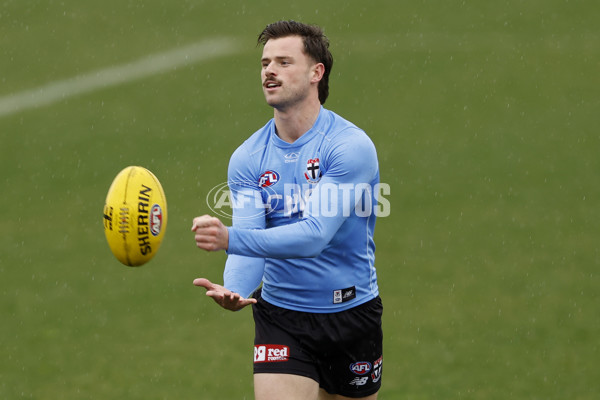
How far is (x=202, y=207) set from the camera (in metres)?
14.8

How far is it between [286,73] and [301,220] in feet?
3.41

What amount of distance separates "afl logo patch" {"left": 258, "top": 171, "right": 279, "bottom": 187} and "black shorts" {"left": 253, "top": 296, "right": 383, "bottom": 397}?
904mm

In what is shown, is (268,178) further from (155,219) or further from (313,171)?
(155,219)

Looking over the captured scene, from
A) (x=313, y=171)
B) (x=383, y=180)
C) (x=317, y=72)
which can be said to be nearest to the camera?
(x=313, y=171)

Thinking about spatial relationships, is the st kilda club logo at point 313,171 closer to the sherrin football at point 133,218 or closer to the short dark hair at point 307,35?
the short dark hair at point 307,35

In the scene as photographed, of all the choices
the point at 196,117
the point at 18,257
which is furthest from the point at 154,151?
the point at 18,257

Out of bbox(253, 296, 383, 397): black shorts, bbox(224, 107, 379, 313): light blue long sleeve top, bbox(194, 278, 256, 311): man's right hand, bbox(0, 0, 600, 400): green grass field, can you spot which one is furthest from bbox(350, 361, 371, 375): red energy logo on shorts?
bbox(0, 0, 600, 400): green grass field

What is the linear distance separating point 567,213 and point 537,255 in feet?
4.64

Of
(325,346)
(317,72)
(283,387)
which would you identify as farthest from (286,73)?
(283,387)

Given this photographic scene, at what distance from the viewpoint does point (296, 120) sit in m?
7.30

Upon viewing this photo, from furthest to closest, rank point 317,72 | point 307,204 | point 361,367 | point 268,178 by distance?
1. point 361,367
2. point 317,72
3. point 268,178
4. point 307,204

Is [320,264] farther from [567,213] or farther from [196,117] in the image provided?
[196,117]

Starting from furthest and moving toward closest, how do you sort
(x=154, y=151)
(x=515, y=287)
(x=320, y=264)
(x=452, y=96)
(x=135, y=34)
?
1. (x=135, y=34)
2. (x=452, y=96)
3. (x=154, y=151)
4. (x=515, y=287)
5. (x=320, y=264)

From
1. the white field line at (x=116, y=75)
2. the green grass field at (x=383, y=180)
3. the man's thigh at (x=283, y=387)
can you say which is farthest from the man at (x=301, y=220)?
the white field line at (x=116, y=75)
